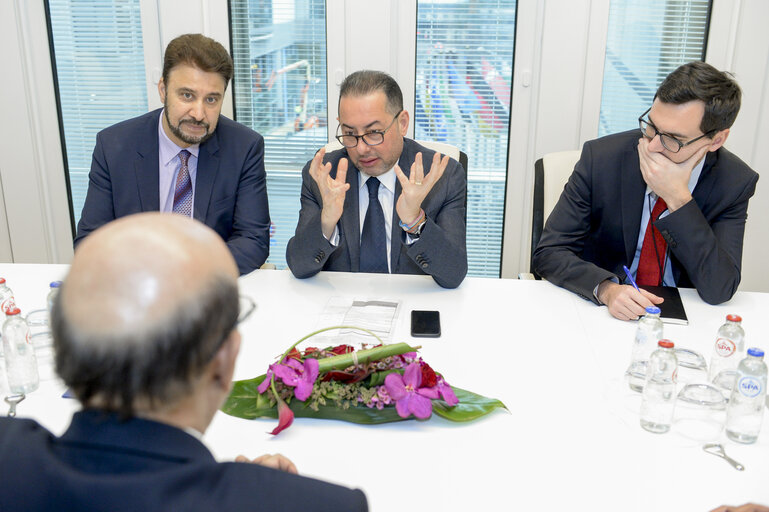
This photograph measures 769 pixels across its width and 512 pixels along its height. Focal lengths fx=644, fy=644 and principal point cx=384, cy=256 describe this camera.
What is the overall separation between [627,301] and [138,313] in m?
1.56

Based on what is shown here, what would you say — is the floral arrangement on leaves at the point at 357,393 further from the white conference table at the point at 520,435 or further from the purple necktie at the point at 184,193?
the purple necktie at the point at 184,193

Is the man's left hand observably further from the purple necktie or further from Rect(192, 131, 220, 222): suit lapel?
the purple necktie

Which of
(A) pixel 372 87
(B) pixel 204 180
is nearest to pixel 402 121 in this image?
(A) pixel 372 87

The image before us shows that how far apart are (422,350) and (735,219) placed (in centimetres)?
126

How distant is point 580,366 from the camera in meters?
1.63

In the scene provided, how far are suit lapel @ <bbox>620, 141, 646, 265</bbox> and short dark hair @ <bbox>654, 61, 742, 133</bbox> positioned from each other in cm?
25

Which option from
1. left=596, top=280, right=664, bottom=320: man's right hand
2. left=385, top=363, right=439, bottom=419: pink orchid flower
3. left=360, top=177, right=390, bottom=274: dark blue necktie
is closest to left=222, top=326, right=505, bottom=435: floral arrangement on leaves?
left=385, top=363, right=439, bottom=419: pink orchid flower

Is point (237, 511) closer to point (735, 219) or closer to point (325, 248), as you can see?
point (325, 248)

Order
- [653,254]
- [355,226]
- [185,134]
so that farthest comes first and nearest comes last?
1. [185,134]
2. [355,226]
3. [653,254]

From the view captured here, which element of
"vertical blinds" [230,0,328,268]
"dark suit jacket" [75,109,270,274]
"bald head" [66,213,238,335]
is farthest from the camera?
"vertical blinds" [230,0,328,268]

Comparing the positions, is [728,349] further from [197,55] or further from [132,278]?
[197,55]

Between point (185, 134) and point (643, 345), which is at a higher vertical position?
point (185, 134)

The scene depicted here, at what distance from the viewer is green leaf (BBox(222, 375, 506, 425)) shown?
1.36 m

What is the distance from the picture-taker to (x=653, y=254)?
88.7 inches
